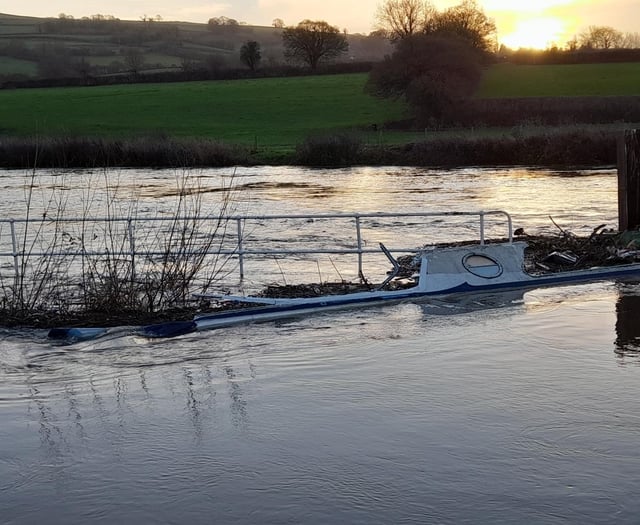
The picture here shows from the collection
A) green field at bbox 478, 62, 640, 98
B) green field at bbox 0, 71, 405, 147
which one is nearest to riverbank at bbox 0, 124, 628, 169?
Result: green field at bbox 0, 71, 405, 147

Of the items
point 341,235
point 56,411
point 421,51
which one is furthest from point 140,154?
point 56,411

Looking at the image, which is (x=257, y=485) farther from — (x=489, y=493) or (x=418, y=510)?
(x=489, y=493)

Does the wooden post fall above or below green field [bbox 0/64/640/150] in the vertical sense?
below

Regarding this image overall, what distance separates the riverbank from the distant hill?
56609 millimetres

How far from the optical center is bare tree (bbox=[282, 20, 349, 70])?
110688 millimetres

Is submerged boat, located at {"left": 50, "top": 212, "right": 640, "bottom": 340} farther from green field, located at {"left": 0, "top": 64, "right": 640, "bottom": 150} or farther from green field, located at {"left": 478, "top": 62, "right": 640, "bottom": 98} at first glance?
green field, located at {"left": 478, "top": 62, "right": 640, "bottom": 98}

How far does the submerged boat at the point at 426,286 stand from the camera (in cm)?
1223

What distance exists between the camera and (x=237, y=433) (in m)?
7.88

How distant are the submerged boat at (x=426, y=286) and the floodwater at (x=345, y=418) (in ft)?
1.18

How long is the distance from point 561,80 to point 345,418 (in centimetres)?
8123

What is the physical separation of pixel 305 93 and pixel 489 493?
284 feet

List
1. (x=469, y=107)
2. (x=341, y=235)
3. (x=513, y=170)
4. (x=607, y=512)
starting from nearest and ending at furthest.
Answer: (x=607, y=512), (x=341, y=235), (x=513, y=170), (x=469, y=107)

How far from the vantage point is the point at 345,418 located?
8.16 meters

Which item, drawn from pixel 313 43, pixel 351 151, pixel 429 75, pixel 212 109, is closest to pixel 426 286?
pixel 351 151
